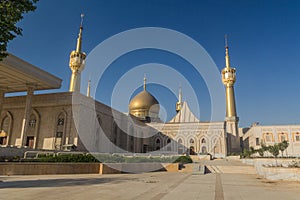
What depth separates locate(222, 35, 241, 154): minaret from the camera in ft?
128

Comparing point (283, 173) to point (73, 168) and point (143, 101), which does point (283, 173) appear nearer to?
point (73, 168)

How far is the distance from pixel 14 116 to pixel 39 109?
2.95 metres

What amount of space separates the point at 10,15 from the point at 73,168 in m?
8.40

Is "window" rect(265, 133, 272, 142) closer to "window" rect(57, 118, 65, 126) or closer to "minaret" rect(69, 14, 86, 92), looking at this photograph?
"minaret" rect(69, 14, 86, 92)

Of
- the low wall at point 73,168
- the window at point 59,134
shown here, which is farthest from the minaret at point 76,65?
the low wall at point 73,168

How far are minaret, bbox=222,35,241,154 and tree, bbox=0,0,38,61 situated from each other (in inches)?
1427

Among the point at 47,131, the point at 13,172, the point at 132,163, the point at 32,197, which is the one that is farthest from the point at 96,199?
the point at 47,131

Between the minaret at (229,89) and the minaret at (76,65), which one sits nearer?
the minaret at (76,65)

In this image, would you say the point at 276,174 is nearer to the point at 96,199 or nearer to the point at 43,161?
the point at 96,199

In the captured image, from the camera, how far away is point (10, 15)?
7668 mm

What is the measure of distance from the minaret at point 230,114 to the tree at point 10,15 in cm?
3624

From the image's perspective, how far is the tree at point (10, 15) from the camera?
7.52m

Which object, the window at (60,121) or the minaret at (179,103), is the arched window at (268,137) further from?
the window at (60,121)

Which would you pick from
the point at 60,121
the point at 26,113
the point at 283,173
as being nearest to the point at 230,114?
the point at 60,121
